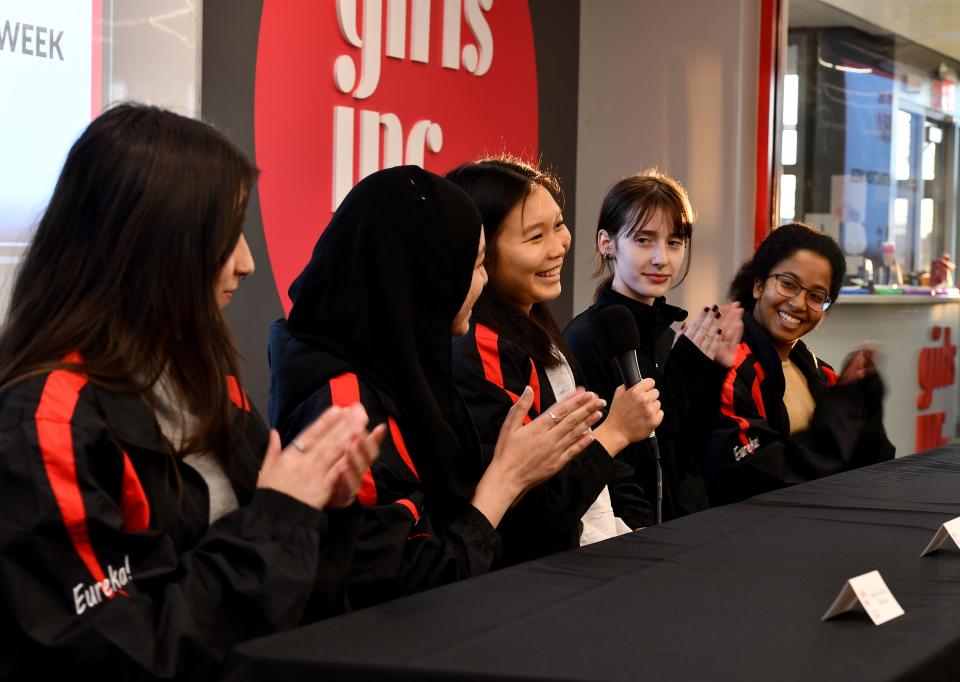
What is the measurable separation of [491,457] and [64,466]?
36.6 inches

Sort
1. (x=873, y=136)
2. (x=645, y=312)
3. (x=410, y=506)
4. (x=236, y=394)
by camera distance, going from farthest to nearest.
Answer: (x=873, y=136) < (x=645, y=312) < (x=410, y=506) < (x=236, y=394)

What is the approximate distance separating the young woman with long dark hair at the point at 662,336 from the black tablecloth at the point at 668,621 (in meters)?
0.89

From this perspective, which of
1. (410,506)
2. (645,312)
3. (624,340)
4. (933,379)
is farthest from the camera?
(933,379)

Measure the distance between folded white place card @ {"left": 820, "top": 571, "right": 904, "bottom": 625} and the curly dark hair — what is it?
180 centimetres

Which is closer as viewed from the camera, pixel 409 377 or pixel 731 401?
pixel 409 377

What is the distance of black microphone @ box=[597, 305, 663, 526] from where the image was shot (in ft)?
8.59

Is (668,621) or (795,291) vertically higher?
(795,291)

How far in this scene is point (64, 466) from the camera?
4.10 feet

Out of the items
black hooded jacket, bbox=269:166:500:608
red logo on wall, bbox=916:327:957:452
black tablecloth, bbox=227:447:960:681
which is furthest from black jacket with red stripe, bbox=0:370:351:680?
red logo on wall, bbox=916:327:957:452

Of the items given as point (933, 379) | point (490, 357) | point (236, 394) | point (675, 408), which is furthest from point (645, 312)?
point (933, 379)

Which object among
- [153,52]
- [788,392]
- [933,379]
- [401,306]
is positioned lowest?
[933,379]

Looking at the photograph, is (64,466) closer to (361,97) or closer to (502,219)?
(502,219)

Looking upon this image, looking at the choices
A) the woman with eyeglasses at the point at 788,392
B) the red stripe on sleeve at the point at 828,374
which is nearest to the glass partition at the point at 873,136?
the red stripe on sleeve at the point at 828,374

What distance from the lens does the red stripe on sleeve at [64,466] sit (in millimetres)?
1238
